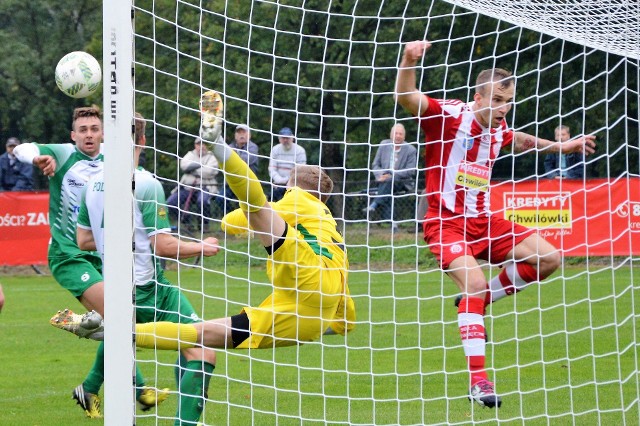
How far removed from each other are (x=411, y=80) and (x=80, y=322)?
2296mm

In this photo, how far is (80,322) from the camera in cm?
580

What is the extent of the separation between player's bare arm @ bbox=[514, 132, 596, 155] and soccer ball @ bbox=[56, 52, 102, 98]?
2822 mm

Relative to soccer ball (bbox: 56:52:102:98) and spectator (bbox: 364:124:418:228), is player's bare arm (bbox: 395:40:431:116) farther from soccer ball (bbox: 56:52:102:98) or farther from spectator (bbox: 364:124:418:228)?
soccer ball (bbox: 56:52:102:98)

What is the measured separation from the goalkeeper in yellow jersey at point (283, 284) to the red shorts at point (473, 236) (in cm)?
66

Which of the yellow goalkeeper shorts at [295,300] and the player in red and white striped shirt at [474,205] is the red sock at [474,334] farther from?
the yellow goalkeeper shorts at [295,300]

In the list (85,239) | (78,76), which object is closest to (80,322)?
(85,239)

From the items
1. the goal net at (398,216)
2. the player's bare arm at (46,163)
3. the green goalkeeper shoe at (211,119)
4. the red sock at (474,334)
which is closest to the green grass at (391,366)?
the goal net at (398,216)

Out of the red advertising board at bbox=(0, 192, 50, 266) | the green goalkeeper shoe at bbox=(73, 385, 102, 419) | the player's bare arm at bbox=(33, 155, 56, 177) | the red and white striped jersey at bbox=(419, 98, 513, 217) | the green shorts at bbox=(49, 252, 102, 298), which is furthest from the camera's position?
the red advertising board at bbox=(0, 192, 50, 266)

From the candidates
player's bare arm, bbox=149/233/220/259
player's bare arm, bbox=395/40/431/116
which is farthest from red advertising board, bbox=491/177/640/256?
player's bare arm, bbox=149/233/220/259

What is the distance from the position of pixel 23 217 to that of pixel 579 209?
7818mm

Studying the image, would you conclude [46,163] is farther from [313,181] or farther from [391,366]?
[391,366]

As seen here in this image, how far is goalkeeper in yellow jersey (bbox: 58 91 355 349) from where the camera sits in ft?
18.3

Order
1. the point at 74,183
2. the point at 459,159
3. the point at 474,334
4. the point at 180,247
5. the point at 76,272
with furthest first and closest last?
the point at 74,183 < the point at 76,272 < the point at 459,159 < the point at 474,334 < the point at 180,247

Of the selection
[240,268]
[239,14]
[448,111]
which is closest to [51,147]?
[448,111]
